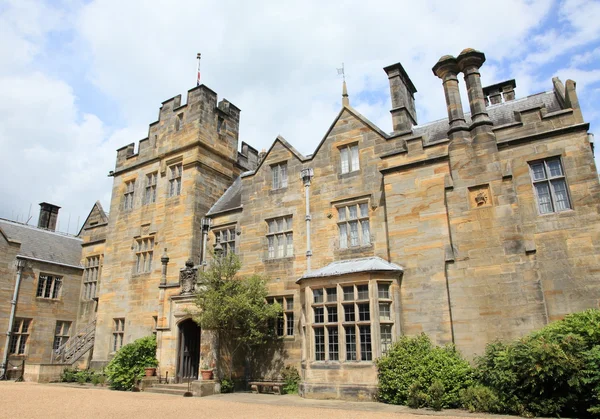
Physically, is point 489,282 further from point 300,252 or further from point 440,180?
point 300,252

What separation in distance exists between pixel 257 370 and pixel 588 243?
13071mm

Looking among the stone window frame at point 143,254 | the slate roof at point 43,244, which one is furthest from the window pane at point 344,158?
the slate roof at point 43,244

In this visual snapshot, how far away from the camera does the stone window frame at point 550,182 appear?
13.7 m

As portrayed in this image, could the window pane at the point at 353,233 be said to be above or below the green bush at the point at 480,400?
above

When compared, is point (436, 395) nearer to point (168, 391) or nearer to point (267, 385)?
point (267, 385)

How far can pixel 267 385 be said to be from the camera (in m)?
16.9

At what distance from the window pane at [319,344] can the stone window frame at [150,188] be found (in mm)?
14349

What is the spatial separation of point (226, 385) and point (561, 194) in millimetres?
13950

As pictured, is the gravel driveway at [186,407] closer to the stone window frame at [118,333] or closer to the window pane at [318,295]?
the window pane at [318,295]

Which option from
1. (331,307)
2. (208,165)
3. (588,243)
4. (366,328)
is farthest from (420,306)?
(208,165)

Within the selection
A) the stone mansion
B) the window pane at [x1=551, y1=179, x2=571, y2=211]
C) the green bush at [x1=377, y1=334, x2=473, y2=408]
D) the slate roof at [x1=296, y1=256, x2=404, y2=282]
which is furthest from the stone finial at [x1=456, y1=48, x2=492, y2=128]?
the green bush at [x1=377, y1=334, x2=473, y2=408]

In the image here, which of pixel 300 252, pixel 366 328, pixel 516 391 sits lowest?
pixel 516 391

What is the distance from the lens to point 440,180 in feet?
51.2

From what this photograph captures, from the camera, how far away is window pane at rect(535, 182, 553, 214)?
13.9m
